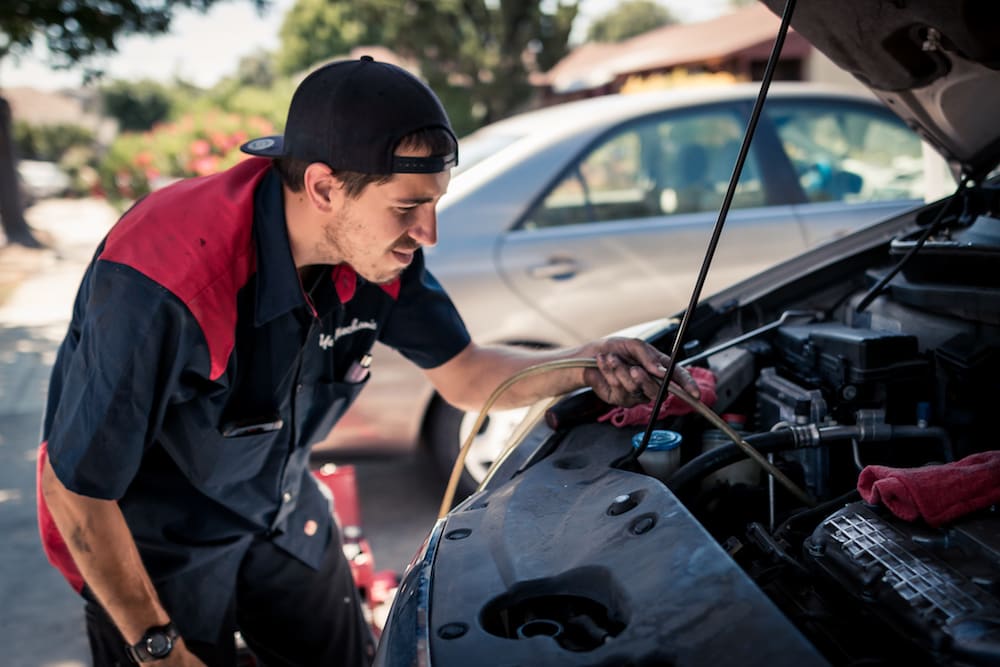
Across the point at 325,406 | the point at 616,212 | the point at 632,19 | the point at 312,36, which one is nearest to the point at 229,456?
the point at 325,406

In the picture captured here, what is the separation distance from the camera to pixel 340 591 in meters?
2.12

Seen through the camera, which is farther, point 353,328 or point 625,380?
point 353,328

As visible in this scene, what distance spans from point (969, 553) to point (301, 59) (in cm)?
4632

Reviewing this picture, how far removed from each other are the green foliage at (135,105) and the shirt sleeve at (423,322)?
3494cm

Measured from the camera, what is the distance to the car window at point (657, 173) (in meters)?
3.58

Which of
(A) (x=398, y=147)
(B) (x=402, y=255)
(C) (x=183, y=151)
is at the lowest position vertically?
(C) (x=183, y=151)

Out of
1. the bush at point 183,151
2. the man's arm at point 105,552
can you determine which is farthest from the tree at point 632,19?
the man's arm at point 105,552

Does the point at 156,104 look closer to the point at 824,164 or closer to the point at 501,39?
the point at 501,39

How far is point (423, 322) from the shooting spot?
2.09m

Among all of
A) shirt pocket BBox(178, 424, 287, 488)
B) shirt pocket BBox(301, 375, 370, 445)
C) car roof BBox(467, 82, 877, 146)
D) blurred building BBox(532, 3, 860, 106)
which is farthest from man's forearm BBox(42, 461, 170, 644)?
blurred building BBox(532, 3, 860, 106)

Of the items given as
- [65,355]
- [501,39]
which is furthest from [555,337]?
[501,39]

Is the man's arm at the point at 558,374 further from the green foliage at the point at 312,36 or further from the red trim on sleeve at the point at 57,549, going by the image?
the green foliage at the point at 312,36

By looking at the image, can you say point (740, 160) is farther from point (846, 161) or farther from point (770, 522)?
point (846, 161)

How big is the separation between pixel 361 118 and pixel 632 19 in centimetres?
7325
